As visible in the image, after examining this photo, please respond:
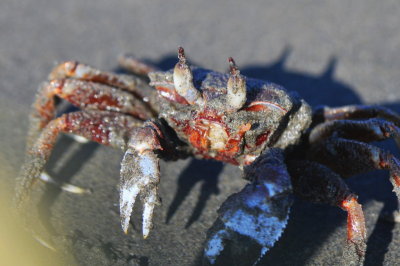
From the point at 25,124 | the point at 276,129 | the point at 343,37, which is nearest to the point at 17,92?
the point at 25,124

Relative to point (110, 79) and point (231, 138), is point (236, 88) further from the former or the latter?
point (110, 79)

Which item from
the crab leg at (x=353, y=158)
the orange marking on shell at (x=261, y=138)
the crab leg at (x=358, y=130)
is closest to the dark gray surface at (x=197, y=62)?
the crab leg at (x=353, y=158)

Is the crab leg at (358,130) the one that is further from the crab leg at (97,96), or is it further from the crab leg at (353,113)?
the crab leg at (97,96)

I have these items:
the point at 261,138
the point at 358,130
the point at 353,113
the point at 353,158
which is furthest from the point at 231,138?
the point at 353,113

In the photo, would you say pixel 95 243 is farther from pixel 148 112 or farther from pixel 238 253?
pixel 148 112

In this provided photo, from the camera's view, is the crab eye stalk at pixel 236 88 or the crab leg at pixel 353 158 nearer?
the crab eye stalk at pixel 236 88

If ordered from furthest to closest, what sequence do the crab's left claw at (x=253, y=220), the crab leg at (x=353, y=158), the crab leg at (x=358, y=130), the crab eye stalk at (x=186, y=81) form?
the crab leg at (x=358, y=130)
the crab leg at (x=353, y=158)
the crab eye stalk at (x=186, y=81)
the crab's left claw at (x=253, y=220)

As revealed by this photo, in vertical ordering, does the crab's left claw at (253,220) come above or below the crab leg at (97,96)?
below

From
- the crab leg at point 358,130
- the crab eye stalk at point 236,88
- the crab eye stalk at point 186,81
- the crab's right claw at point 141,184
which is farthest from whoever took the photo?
the crab leg at point 358,130
